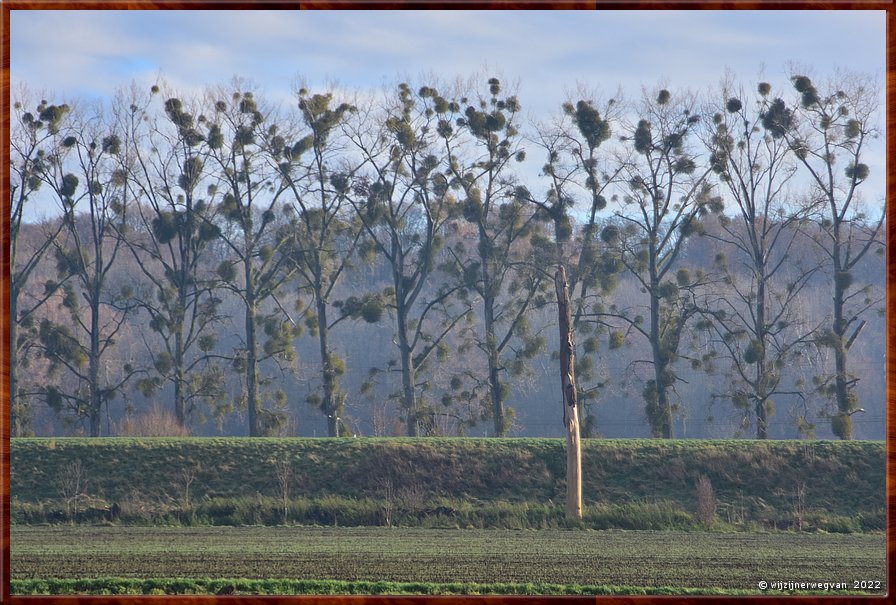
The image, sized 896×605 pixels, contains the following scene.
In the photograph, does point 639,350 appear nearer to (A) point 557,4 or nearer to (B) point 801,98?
(B) point 801,98

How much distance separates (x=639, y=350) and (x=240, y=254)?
3253 centimetres

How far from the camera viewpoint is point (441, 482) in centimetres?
2250

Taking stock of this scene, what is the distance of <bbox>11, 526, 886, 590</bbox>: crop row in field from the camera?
11445mm

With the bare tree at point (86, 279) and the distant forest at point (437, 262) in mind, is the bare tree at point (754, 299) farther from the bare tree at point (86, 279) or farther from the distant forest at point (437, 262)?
the bare tree at point (86, 279)

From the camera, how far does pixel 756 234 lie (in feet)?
110

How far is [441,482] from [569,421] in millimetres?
4115

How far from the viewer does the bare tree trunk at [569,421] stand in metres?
19.5

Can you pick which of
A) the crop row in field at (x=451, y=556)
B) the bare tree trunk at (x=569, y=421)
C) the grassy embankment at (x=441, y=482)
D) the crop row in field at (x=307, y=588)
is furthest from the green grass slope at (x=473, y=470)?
the crop row in field at (x=307, y=588)

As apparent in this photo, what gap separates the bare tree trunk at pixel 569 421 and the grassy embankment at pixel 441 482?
0.44 metres

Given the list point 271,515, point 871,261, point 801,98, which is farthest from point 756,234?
point 271,515

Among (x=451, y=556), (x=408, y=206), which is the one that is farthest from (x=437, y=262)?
(x=451, y=556)

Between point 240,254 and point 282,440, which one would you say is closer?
point 282,440

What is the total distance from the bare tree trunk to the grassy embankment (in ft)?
1.45

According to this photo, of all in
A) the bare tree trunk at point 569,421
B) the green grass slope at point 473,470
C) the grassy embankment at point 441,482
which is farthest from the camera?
the green grass slope at point 473,470
